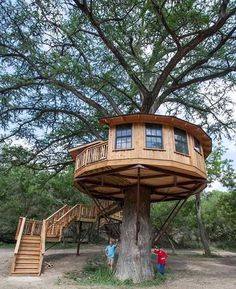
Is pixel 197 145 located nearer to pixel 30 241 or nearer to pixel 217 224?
pixel 30 241

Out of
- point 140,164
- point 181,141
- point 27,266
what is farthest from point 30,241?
point 181,141

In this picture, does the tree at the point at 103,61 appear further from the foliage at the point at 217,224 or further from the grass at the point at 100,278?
the foliage at the point at 217,224

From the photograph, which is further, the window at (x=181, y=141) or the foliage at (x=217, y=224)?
the foliage at (x=217, y=224)

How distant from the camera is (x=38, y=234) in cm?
2117

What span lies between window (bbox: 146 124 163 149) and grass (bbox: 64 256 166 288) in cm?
660

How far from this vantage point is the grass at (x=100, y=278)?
1508 cm

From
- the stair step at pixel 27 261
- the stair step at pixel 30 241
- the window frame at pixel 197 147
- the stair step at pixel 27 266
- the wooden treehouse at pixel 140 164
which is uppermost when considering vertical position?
the window frame at pixel 197 147

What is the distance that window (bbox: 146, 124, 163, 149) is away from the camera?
1494cm

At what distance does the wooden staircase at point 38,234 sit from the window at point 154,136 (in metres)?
6.37

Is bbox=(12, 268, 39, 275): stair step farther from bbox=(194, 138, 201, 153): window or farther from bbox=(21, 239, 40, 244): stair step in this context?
bbox=(194, 138, 201, 153): window

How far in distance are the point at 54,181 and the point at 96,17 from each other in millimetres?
22617

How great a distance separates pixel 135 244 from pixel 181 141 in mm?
5836

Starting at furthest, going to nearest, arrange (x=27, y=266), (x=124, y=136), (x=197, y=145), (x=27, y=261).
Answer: (x=27, y=261) → (x=197, y=145) → (x=27, y=266) → (x=124, y=136)

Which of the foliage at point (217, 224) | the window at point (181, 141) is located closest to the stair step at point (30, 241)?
the window at point (181, 141)
